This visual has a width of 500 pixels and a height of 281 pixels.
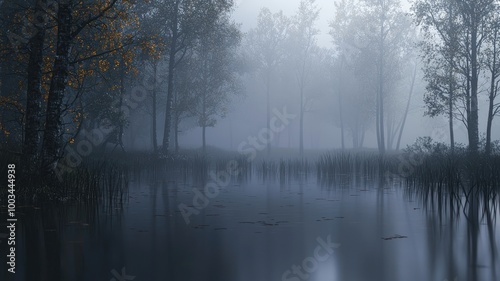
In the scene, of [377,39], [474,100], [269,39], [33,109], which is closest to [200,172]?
[33,109]

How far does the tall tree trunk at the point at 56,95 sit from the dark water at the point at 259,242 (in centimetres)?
166

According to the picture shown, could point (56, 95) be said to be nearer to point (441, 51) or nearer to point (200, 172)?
point (200, 172)

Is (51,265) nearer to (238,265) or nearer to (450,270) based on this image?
(238,265)

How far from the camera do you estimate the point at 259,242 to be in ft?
23.5

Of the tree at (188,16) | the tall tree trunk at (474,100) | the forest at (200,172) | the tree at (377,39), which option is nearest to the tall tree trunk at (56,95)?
the forest at (200,172)

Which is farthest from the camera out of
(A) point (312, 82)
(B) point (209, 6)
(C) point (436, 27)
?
(A) point (312, 82)

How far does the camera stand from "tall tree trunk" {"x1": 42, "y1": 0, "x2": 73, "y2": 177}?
11.3 metres

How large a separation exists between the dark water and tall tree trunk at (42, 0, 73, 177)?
5.45 feet

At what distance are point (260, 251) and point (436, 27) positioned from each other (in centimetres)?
2305

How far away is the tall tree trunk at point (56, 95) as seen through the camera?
11.3 m

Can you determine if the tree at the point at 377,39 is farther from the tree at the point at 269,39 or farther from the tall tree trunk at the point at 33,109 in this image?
the tall tree trunk at the point at 33,109

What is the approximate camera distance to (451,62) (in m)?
24.2

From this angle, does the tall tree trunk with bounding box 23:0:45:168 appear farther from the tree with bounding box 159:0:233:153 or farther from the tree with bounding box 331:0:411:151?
the tree with bounding box 331:0:411:151

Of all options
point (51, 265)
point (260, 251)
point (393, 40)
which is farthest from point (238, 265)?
point (393, 40)
